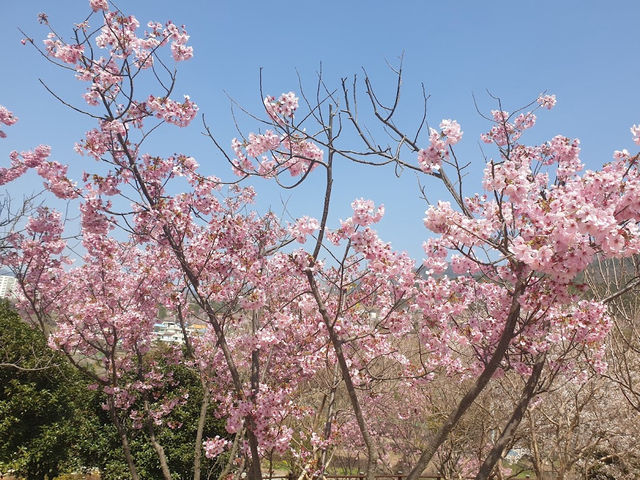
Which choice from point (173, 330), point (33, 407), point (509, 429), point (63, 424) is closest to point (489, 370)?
point (509, 429)

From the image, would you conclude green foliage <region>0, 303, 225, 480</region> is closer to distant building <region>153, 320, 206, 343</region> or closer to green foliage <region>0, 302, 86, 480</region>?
green foliage <region>0, 302, 86, 480</region>

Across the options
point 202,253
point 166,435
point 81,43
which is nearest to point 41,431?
point 166,435

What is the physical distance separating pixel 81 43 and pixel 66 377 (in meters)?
7.92

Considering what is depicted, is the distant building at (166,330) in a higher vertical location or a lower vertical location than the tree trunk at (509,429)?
higher

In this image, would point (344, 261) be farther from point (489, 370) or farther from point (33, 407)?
point (33, 407)

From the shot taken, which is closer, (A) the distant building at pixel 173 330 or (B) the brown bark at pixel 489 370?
(B) the brown bark at pixel 489 370

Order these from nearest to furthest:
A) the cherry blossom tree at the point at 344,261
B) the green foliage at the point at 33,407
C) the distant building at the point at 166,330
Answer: the cherry blossom tree at the point at 344,261
the distant building at the point at 166,330
the green foliage at the point at 33,407

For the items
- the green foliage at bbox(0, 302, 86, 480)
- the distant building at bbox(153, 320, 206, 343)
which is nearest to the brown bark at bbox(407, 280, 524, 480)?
the distant building at bbox(153, 320, 206, 343)

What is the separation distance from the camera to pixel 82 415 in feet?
30.6

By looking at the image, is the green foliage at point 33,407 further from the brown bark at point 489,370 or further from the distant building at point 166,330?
the brown bark at point 489,370

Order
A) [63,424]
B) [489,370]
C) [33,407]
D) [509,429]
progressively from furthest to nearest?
[63,424]
[33,407]
[509,429]
[489,370]

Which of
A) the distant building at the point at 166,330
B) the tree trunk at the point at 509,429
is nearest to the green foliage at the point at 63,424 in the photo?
the distant building at the point at 166,330

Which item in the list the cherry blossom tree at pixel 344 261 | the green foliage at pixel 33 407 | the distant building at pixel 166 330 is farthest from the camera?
the green foliage at pixel 33 407

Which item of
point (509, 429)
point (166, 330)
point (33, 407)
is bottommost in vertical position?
point (509, 429)
